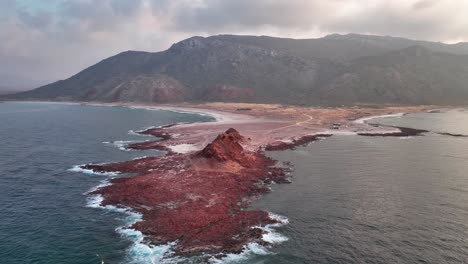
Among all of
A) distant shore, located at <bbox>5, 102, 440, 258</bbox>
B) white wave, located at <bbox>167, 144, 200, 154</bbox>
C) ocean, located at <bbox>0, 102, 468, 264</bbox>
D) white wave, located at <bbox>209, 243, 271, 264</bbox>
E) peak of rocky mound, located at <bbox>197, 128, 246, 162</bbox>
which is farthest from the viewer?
white wave, located at <bbox>167, 144, 200, 154</bbox>

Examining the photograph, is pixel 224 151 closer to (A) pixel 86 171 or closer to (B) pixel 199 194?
(B) pixel 199 194

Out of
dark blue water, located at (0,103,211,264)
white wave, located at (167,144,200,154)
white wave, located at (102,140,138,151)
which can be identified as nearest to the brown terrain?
white wave, located at (167,144,200,154)

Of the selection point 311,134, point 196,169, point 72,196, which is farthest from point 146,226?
point 311,134

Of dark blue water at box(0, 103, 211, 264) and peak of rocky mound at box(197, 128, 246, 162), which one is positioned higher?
peak of rocky mound at box(197, 128, 246, 162)

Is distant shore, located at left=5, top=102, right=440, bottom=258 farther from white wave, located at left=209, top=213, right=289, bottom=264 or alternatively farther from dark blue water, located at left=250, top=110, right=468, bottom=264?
dark blue water, located at left=250, top=110, right=468, bottom=264

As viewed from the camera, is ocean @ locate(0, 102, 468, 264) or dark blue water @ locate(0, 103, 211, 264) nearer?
ocean @ locate(0, 102, 468, 264)

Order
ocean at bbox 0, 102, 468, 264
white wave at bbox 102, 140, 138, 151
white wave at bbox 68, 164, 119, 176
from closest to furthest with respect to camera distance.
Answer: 1. ocean at bbox 0, 102, 468, 264
2. white wave at bbox 68, 164, 119, 176
3. white wave at bbox 102, 140, 138, 151

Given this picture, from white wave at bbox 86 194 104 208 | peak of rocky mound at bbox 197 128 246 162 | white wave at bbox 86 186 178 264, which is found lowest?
white wave at bbox 86 186 178 264

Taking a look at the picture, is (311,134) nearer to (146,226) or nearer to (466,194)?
(466,194)
